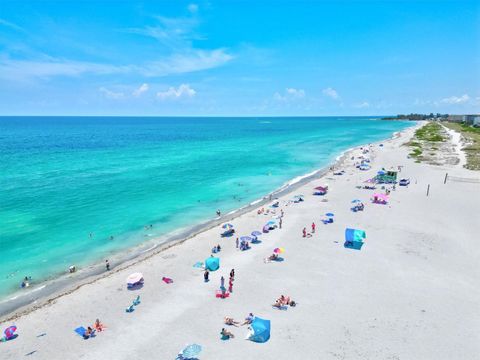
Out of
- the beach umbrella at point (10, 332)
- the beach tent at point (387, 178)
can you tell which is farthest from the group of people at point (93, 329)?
the beach tent at point (387, 178)

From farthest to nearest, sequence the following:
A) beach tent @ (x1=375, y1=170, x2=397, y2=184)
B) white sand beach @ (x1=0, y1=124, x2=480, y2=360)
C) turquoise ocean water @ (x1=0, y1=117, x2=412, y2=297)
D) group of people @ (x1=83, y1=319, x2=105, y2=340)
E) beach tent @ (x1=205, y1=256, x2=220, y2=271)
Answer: beach tent @ (x1=375, y1=170, x2=397, y2=184)
turquoise ocean water @ (x1=0, y1=117, x2=412, y2=297)
beach tent @ (x1=205, y1=256, x2=220, y2=271)
group of people @ (x1=83, y1=319, x2=105, y2=340)
white sand beach @ (x1=0, y1=124, x2=480, y2=360)

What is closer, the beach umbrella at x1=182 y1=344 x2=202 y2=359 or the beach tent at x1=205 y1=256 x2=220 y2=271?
the beach umbrella at x1=182 y1=344 x2=202 y2=359

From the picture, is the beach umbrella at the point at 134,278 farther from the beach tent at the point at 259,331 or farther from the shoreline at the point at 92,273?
the beach tent at the point at 259,331

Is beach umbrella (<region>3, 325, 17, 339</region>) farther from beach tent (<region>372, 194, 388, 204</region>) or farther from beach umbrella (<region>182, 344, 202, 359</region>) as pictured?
beach tent (<region>372, 194, 388, 204</region>)


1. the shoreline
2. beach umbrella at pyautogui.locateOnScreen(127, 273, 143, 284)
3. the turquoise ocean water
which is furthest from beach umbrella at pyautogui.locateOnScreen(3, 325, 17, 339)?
the turquoise ocean water

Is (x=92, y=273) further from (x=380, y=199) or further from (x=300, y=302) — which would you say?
(x=380, y=199)

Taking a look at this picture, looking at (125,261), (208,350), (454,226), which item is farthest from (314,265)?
(454,226)
